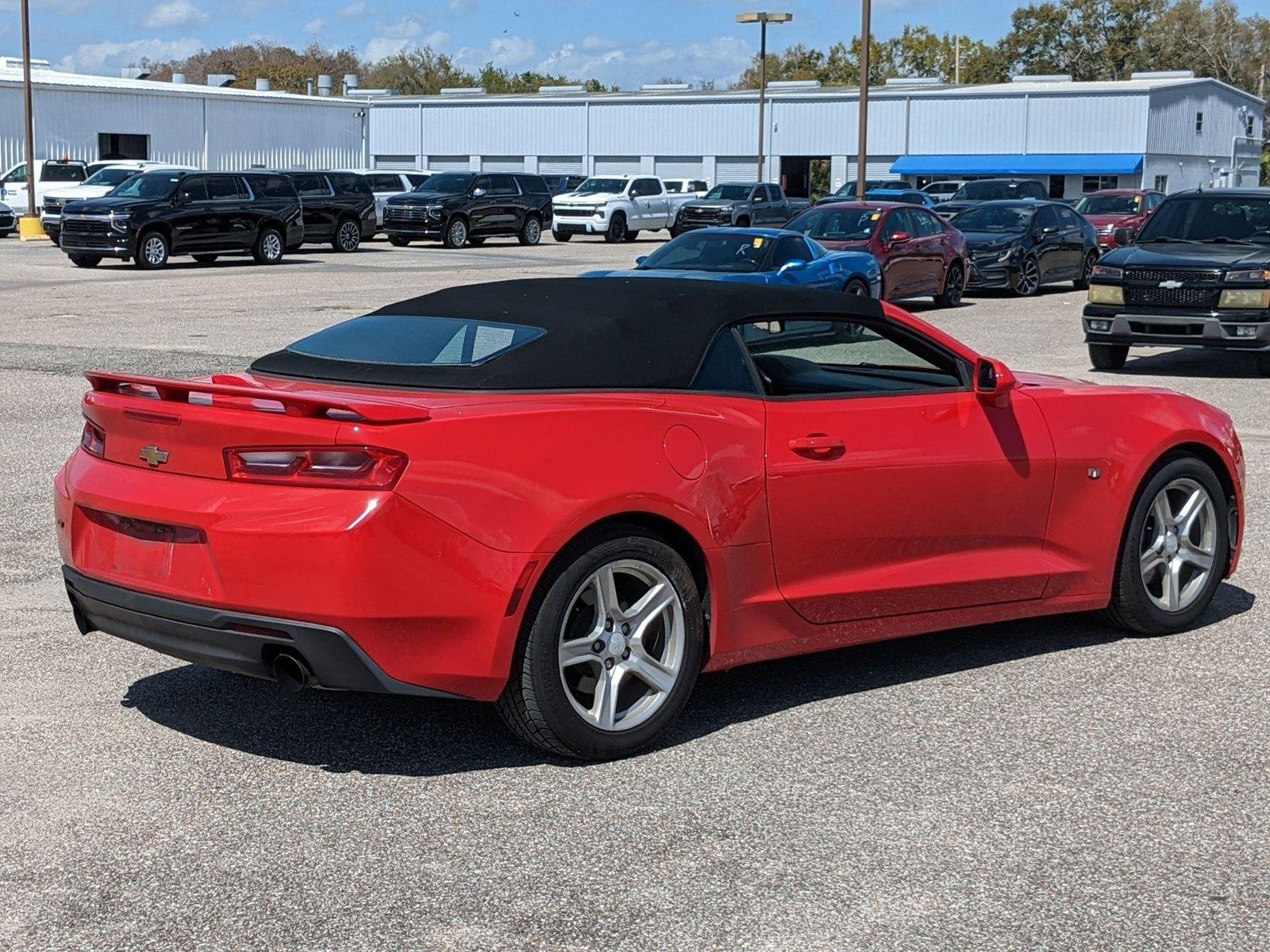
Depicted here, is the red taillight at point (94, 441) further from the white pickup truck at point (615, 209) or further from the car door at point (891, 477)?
the white pickup truck at point (615, 209)

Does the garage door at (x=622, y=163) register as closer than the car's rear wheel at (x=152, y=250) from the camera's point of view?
No

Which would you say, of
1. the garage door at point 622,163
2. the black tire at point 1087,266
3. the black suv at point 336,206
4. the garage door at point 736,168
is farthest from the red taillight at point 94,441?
the garage door at point 622,163

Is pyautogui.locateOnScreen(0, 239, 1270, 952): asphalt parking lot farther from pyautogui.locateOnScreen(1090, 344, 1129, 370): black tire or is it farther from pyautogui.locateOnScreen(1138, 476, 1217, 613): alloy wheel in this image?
pyautogui.locateOnScreen(1090, 344, 1129, 370): black tire

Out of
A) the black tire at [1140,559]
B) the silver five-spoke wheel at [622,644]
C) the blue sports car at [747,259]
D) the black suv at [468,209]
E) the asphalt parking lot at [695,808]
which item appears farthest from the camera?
the black suv at [468,209]

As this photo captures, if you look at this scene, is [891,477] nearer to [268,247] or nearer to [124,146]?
[268,247]

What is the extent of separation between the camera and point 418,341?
552 centimetres

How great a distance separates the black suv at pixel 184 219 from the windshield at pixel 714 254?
1459 cm

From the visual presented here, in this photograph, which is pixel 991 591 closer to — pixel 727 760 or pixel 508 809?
pixel 727 760

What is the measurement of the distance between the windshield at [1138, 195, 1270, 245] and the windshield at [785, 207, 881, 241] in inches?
267

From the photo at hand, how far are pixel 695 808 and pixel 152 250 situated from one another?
95.2 ft

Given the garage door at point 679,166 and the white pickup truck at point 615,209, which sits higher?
the garage door at point 679,166

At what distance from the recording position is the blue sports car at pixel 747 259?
19234 mm

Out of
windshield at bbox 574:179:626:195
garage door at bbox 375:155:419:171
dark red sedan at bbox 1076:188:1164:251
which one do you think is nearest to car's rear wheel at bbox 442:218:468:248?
windshield at bbox 574:179:626:195

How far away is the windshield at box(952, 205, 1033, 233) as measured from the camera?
27812 millimetres
